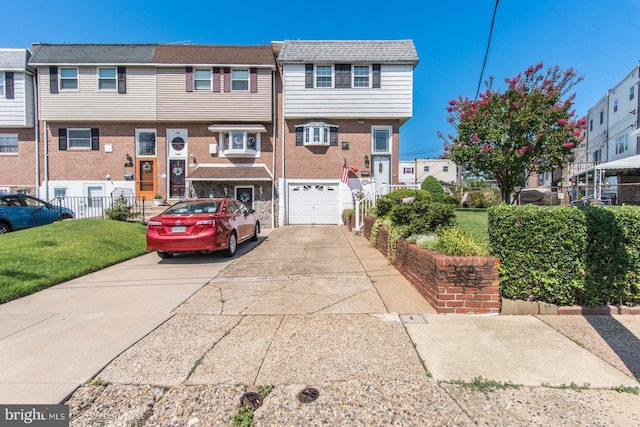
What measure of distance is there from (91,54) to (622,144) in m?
36.5

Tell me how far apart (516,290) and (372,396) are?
281cm

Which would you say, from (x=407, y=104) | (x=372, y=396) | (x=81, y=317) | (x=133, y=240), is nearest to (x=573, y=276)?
(x=372, y=396)

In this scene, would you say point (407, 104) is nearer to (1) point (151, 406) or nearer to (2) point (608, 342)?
(2) point (608, 342)

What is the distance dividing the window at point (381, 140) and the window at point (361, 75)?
240 centimetres

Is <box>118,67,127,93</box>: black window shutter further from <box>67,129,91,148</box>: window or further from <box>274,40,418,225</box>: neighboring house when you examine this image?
<box>274,40,418,225</box>: neighboring house

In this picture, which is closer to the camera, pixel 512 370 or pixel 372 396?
pixel 372 396

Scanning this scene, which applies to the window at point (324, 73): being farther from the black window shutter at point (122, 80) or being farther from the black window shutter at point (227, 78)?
the black window shutter at point (122, 80)

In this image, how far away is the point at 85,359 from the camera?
316 cm

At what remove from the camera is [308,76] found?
16.6 metres

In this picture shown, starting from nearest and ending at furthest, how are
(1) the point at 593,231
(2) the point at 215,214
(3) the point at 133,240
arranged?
(1) the point at 593,231
(2) the point at 215,214
(3) the point at 133,240

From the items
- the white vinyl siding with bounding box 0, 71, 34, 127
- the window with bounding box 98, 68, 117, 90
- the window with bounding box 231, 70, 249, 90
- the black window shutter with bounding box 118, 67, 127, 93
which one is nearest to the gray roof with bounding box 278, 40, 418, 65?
the window with bounding box 231, 70, 249, 90

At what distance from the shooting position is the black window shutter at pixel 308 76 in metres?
16.6

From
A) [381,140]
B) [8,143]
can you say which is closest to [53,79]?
[8,143]

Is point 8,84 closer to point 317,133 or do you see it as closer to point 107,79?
point 107,79
